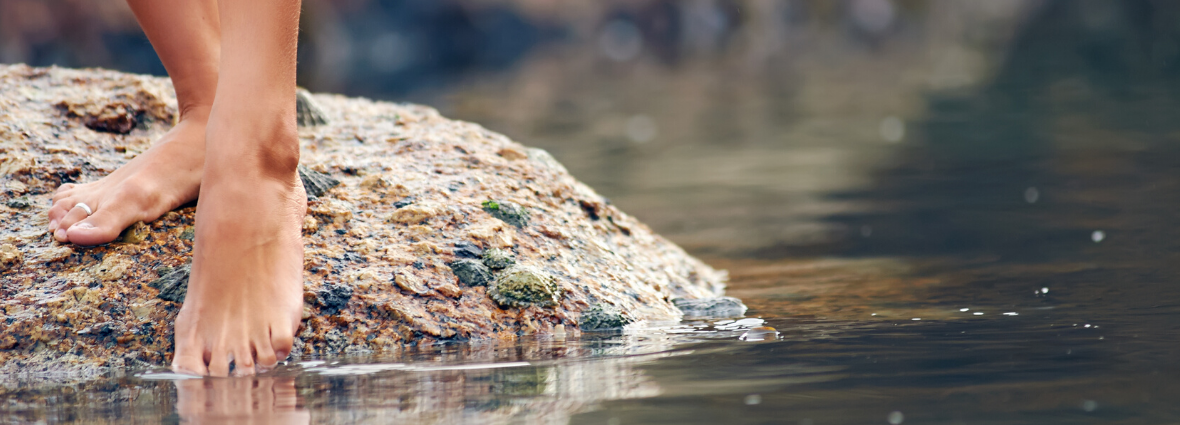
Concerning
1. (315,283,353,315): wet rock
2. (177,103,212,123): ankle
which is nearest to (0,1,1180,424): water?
(315,283,353,315): wet rock

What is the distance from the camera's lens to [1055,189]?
480 cm

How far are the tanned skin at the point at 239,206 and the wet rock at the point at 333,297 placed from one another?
8cm

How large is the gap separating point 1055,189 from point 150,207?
3.95m

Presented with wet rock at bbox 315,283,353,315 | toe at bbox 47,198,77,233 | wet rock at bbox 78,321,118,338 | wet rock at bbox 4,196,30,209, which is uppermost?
wet rock at bbox 4,196,30,209

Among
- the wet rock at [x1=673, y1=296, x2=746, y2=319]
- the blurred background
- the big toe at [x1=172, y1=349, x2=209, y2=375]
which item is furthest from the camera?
the blurred background

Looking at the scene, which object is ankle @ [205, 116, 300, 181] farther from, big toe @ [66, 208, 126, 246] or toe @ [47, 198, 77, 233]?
toe @ [47, 198, 77, 233]

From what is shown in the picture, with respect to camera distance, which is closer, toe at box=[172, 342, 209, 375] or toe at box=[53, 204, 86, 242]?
toe at box=[172, 342, 209, 375]

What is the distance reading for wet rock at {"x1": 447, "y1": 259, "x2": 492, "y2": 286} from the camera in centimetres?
262

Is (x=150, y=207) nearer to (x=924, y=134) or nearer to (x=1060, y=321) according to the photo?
(x=1060, y=321)

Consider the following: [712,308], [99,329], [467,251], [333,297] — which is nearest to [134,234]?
[99,329]

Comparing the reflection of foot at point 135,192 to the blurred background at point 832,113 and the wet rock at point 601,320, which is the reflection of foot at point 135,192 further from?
the blurred background at point 832,113

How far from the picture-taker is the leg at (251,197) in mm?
2279

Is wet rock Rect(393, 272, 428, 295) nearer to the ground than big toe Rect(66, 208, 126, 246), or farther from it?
nearer to the ground

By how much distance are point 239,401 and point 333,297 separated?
2.01 ft
